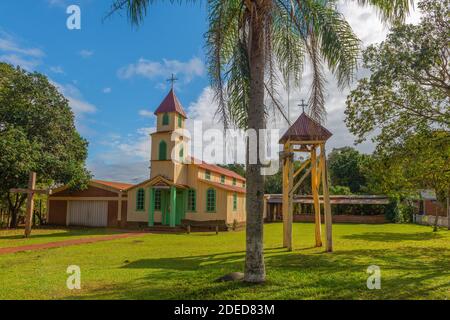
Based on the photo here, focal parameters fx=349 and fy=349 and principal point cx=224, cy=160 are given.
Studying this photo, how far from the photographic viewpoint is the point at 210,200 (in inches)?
989

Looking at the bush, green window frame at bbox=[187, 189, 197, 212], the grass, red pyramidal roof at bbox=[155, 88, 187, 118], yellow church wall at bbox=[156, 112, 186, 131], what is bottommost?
the grass

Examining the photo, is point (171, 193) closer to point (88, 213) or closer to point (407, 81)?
point (88, 213)

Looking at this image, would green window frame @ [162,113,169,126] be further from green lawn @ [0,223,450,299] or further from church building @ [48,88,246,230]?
green lawn @ [0,223,450,299]

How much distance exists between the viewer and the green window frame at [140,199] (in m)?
25.6

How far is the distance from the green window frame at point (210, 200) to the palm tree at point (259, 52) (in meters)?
16.9

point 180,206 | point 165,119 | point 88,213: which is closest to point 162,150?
point 165,119

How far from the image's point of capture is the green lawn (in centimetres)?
678

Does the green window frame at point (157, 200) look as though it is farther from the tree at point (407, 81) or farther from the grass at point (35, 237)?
the tree at point (407, 81)

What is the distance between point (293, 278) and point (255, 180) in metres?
2.53

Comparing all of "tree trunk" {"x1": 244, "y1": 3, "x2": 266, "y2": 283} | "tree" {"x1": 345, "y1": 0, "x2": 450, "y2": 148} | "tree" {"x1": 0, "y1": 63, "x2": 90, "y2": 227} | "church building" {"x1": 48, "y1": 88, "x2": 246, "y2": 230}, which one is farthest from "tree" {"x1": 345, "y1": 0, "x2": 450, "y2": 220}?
"tree" {"x1": 0, "y1": 63, "x2": 90, "y2": 227}

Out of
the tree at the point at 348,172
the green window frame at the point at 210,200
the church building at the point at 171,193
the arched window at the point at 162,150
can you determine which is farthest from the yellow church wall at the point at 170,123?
the tree at the point at 348,172

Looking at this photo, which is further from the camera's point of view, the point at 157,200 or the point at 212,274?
the point at 157,200
